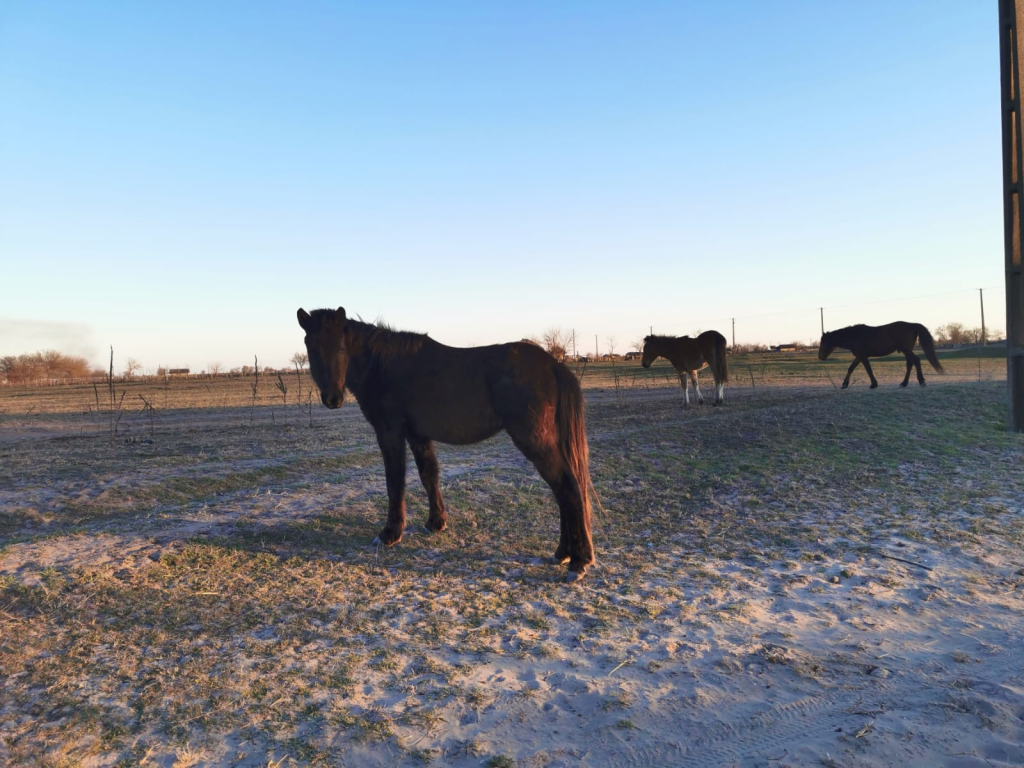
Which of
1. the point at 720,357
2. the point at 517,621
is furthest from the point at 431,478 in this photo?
the point at 720,357

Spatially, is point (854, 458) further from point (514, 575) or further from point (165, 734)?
point (165, 734)

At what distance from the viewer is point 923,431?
1077cm

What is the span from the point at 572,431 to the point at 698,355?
13.8 m

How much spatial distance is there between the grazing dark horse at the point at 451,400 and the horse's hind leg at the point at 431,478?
0.03ft

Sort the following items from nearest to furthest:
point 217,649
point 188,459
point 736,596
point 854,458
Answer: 1. point 217,649
2. point 736,596
3. point 854,458
4. point 188,459

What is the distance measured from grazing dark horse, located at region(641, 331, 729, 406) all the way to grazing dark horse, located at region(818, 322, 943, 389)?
407 centimetres

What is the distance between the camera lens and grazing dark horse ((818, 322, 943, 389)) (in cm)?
1823

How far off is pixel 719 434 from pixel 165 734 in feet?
31.8

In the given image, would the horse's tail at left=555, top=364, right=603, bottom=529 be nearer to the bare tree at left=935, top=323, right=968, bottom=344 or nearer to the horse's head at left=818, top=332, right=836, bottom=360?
the horse's head at left=818, top=332, right=836, bottom=360

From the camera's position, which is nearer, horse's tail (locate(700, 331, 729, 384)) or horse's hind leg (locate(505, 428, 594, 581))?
horse's hind leg (locate(505, 428, 594, 581))

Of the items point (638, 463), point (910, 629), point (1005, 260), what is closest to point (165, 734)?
point (910, 629)

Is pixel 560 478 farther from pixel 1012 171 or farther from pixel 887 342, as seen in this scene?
pixel 887 342

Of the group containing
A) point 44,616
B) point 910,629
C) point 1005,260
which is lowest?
point 910,629

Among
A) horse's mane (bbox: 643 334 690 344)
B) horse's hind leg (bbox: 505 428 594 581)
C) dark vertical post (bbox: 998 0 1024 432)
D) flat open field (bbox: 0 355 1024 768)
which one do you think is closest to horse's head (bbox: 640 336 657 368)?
horse's mane (bbox: 643 334 690 344)
